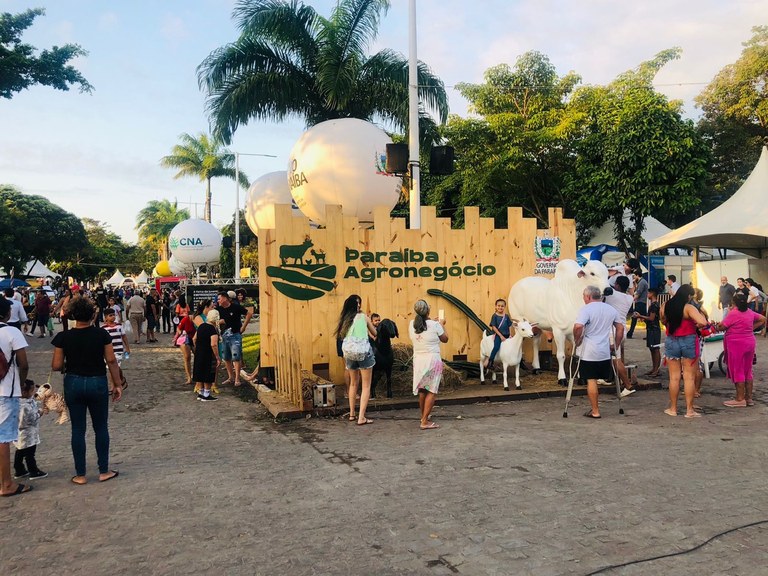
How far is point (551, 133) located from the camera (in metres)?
27.3

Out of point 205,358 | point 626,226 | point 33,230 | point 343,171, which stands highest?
point 33,230

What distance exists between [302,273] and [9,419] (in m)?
5.38

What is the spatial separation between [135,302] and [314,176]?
11692 millimetres

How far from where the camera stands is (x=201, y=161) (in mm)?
44188

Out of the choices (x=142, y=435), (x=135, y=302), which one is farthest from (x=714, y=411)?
(x=135, y=302)

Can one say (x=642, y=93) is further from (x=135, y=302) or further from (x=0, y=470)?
(x=0, y=470)

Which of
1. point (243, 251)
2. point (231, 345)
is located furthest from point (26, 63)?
point (243, 251)

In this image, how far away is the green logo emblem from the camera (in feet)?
33.6

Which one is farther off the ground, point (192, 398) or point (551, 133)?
point (551, 133)

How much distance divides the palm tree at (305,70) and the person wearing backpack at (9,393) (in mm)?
11454

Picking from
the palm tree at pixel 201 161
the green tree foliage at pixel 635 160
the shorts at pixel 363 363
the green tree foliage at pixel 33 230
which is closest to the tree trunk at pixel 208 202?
the palm tree at pixel 201 161

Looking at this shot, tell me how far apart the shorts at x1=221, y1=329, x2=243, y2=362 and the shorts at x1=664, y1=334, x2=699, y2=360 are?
7.20 meters

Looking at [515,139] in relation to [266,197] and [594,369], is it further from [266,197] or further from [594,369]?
[594,369]

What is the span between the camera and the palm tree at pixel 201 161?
142 feet
